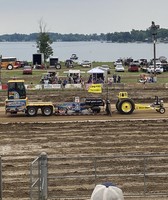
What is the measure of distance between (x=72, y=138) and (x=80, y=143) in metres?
1.43

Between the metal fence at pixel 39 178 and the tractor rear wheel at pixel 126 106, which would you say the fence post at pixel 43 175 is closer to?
the metal fence at pixel 39 178

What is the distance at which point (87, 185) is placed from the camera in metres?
18.3

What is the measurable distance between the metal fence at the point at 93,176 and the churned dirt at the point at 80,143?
0.11 ft

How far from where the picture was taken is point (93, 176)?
16453mm

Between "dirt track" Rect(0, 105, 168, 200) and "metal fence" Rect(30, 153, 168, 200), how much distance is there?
0.22 metres

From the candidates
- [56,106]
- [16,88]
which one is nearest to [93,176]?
[16,88]

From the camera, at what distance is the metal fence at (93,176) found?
44.4 feet

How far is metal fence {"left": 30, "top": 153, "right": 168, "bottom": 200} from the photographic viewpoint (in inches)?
532

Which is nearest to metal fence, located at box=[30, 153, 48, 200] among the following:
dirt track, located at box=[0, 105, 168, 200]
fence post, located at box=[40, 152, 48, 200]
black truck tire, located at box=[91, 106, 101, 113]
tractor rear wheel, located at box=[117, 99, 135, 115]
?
fence post, located at box=[40, 152, 48, 200]

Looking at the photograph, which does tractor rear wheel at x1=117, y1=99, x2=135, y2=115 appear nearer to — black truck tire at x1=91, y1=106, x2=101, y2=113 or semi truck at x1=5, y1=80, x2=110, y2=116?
semi truck at x1=5, y1=80, x2=110, y2=116

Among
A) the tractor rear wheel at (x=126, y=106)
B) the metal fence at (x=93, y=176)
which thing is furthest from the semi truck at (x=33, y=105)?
the metal fence at (x=93, y=176)

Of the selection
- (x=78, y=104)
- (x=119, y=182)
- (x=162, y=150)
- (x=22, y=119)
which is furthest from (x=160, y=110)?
(x=119, y=182)

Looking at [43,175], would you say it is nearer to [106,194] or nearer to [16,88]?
[106,194]

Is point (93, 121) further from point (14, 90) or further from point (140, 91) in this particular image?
point (140, 91)
